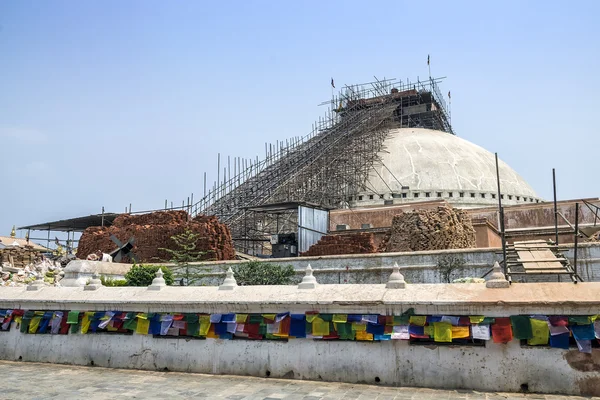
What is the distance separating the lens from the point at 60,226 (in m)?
28.0

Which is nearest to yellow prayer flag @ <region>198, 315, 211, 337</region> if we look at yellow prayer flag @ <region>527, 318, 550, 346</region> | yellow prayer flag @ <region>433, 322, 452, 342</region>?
yellow prayer flag @ <region>433, 322, 452, 342</region>

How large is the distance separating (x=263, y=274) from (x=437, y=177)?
865 inches

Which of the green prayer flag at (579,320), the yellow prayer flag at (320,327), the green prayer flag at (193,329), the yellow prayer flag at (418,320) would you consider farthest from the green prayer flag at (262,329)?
the green prayer flag at (579,320)

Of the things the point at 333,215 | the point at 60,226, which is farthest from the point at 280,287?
the point at 60,226

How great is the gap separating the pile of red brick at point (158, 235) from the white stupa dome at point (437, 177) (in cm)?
1386

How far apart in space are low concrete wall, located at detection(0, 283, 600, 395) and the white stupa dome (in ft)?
76.2

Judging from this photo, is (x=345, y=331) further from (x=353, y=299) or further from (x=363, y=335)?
(x=353, y=299)

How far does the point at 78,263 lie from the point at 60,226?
1750 centimetres

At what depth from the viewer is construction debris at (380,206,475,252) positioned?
1534 cm

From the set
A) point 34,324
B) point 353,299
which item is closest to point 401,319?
point 353,299

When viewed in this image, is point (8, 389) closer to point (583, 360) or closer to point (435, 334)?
point (435, 334)

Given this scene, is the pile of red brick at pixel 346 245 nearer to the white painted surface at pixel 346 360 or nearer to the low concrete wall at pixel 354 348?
the low concrete wall at pixel 354 348

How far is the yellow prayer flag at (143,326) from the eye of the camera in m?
8.43

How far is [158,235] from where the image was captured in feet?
63.2
